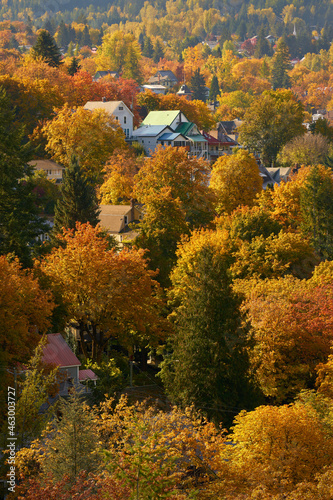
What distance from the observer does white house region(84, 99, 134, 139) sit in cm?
9744

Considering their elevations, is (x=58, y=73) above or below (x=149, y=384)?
above

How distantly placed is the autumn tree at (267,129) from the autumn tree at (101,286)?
65.4 m

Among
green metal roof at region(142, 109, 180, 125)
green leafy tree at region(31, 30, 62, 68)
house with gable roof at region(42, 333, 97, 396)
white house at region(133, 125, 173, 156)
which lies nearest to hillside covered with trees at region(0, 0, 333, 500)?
house with gable roof at region(42, 333, 97, 396)

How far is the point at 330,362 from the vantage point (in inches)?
1286

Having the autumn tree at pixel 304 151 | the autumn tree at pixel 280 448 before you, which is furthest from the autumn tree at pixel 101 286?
the autumn tree at pixel 304 151

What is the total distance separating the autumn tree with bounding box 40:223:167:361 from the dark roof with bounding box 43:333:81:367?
343cm

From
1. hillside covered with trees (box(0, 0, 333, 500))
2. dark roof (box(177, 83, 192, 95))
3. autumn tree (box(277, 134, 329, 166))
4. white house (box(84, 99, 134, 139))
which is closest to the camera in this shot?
hillside covered with trees (box(0, 0, 333, 500))

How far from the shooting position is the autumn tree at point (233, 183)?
6638 cm

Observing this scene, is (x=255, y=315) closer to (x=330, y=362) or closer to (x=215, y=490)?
(x=330, y=362)

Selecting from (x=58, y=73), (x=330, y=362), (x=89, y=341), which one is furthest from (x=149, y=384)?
(x=58, y=73)

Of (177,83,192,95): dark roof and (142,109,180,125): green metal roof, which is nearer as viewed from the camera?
(142,109,180,125): green metal roof

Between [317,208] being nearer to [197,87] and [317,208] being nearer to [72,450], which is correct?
[72,450]

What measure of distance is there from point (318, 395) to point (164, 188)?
89.0 feet

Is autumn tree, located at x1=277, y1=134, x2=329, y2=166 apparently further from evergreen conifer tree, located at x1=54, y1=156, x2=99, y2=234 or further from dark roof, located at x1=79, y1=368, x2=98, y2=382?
dark roof, located at x1=79, y1=368, x2=98, y2=382
